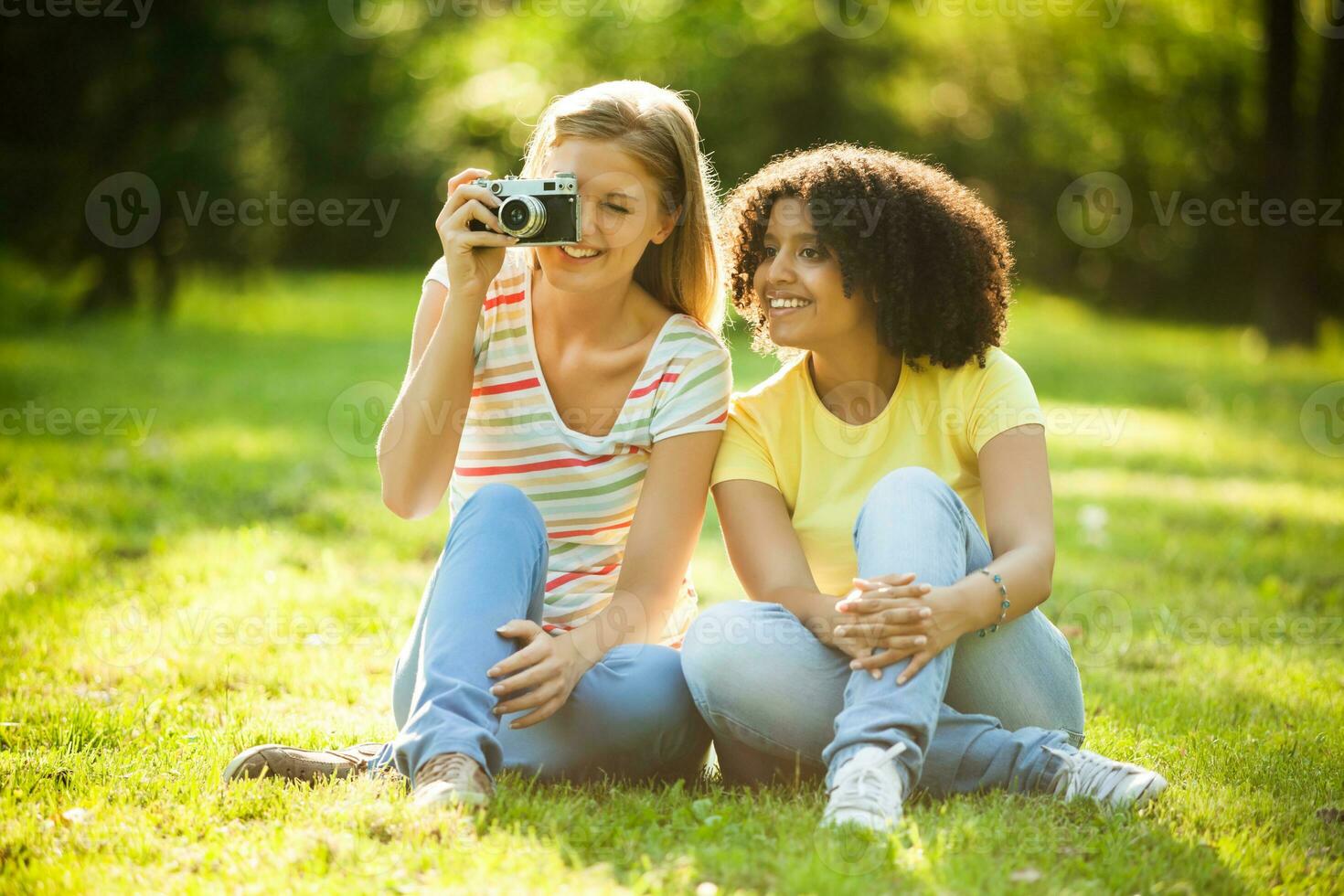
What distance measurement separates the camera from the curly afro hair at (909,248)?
2.80m

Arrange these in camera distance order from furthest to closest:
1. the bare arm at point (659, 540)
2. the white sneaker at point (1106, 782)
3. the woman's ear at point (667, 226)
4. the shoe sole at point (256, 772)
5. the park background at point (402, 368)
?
the woman's ear at point (667, 226) < the bare arm at point (659, 540) < the shoe sole at point (256, 772) < the white sneaker at point (1106, 782) < the park background at point (402, 368)

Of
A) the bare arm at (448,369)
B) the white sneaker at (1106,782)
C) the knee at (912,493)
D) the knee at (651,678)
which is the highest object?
the bare arm at (448,369)

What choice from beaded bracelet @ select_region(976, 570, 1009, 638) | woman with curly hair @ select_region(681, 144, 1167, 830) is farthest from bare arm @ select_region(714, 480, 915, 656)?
beaded bracelet @ select_region(976, 570, 1009, 638)

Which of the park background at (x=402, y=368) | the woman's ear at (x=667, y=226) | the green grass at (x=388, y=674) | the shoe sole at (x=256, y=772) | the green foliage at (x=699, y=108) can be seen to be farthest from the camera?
the green foliage at (x=699, y=108)

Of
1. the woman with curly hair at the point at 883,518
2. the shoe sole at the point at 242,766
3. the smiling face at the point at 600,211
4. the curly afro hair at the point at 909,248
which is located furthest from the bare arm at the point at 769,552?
the shoe sole at the point at 242,766

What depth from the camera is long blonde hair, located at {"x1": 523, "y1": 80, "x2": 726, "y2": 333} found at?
285 cm

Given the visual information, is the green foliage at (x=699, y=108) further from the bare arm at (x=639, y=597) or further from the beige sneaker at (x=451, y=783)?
the beige sneaker at (x=451, y=783)

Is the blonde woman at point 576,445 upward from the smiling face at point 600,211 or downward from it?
downward

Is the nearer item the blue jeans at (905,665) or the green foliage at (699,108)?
the blue jeans at (905,665)

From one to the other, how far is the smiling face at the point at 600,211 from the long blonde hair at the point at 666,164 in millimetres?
27

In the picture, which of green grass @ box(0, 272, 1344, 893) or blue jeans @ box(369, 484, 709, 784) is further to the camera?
blue jeans @ box(369, 484, 709, 784)

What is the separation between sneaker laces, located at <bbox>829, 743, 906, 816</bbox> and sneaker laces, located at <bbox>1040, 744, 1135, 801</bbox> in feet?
1.32

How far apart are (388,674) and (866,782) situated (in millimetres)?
1818

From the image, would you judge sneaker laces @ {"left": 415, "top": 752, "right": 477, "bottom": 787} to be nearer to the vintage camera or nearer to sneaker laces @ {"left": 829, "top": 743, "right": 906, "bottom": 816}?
sneaker laces @ {"left": 829, "top": 743, "right": 906, "bottom": 816}
